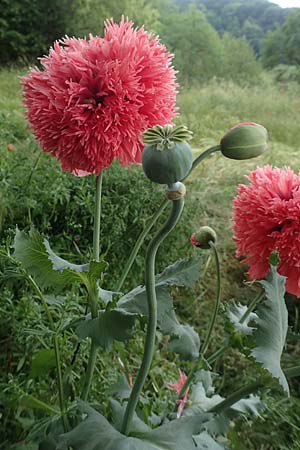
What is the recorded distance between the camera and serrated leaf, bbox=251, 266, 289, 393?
Result: 327mm

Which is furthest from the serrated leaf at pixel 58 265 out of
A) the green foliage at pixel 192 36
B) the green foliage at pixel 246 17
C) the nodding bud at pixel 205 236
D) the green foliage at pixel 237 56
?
the green foliage at pixel 192 36

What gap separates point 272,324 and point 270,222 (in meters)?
0.09

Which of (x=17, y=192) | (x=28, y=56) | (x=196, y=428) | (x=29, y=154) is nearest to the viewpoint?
(x=196, y=428)

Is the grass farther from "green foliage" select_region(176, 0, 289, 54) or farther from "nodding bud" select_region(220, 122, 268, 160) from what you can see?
"green foliage" select_region(176, 0, 289, 54)

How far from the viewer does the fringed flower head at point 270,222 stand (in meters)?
0.39

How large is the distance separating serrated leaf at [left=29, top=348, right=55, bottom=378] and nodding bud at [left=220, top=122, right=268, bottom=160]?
310mm

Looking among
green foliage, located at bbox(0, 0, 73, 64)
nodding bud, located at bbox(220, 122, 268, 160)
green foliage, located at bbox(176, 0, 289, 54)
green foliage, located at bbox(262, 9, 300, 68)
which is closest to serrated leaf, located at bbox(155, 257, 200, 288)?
nodding bud, located at bbox(220, 122, 268, 160)

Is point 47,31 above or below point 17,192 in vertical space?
below

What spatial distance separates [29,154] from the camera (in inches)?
45.3

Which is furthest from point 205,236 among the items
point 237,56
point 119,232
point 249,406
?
point 237,56

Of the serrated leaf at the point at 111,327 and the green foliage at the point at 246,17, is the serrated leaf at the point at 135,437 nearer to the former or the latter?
the serrated leaf at the point at 111,327

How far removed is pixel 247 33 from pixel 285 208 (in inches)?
215

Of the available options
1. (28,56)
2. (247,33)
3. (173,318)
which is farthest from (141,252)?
(247,33)

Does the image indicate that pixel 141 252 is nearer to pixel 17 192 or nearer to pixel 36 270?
pixel 17 192
